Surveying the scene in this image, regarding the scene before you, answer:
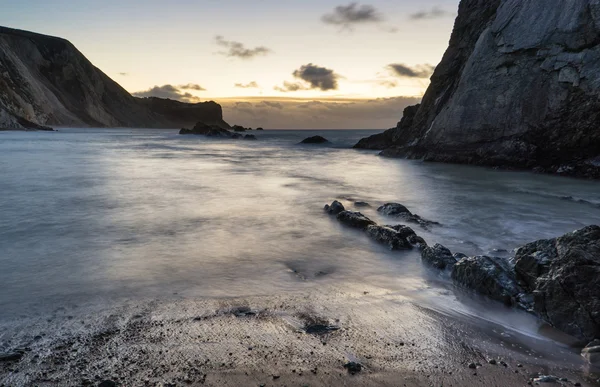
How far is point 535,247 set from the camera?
4.66 m

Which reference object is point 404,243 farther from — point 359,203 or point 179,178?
Result: point 179,178

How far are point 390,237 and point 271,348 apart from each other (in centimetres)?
354

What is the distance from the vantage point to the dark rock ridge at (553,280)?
11.5 ft

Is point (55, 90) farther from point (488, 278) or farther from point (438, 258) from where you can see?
point (488, 278)

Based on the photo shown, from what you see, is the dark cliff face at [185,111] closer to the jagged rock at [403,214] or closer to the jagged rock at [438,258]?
the jagged rock at [403,214]

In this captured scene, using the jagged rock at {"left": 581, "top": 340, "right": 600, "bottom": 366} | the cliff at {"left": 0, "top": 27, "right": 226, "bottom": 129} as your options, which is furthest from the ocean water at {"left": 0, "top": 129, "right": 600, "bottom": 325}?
the cliff at {"left": 0, "top": 27, "right": 226, "bottom": 129}

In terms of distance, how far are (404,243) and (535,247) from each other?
6.07 feet

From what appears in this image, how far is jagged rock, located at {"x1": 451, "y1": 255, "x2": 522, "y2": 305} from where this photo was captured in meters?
4.19

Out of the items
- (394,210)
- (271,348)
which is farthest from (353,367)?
(394,210)

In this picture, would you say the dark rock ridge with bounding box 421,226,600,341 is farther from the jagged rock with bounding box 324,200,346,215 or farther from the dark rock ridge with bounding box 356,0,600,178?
the dark rock ridge with bounding box 356,0,600,178

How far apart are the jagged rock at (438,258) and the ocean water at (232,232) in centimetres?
15

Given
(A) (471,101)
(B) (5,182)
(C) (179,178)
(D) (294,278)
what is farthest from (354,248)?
(A) (471,101)

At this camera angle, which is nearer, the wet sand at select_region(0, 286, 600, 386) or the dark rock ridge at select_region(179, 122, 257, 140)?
the wet sand at select_region(0, 286, 600, 386)

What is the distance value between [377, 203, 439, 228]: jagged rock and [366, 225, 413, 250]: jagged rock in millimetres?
1676
